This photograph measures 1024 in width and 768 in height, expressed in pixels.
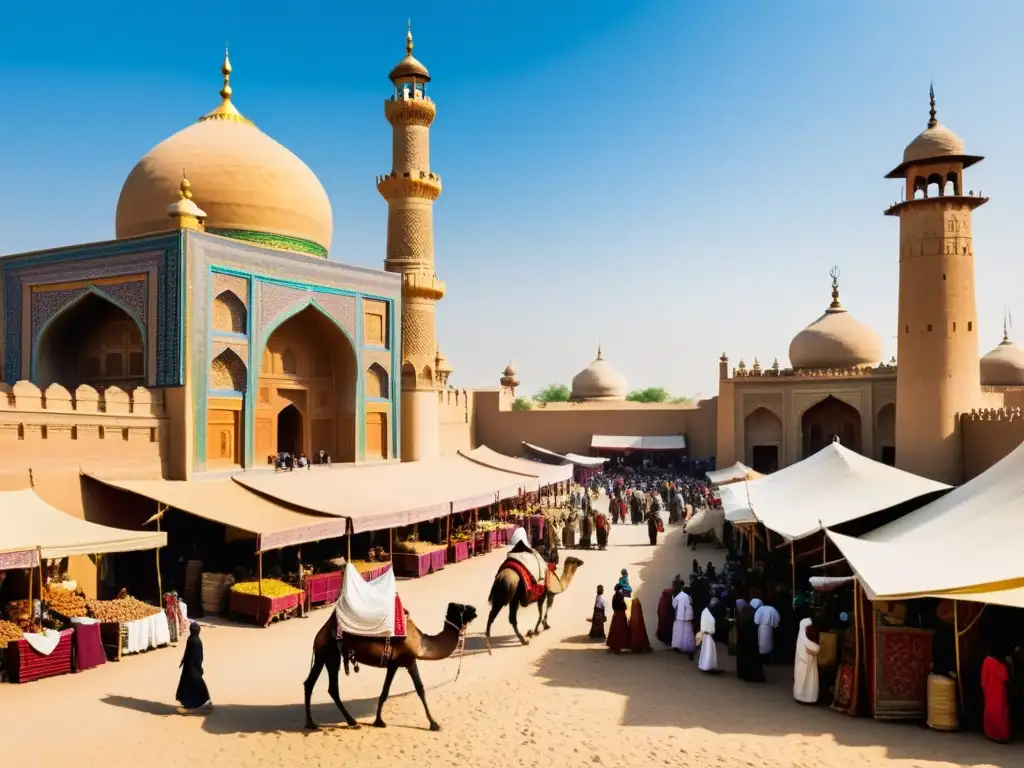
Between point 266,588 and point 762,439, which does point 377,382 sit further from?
point 762,439

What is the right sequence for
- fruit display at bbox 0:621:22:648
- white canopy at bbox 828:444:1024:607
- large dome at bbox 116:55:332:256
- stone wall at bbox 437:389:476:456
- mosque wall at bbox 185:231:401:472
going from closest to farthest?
white canopy at bbox 828:444:1024:607 < fruit display at bbox 0:621:22:648 < mosque wall at bbox 185:231:401:472 < large dome at bbox 116:55:332:256 < stone wall at bbox 437:389:476:456

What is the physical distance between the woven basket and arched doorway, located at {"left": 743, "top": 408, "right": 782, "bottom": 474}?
21639 millimetres

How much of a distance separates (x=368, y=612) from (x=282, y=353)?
10.8m

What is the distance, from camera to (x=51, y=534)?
921 cm

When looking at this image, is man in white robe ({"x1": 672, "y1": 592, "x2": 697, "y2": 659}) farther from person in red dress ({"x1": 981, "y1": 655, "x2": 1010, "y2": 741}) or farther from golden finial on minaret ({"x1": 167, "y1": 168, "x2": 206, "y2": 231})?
golden finial on minaret ({"x1": 167, "y1": 168, "x2": 206, "y2": 231})

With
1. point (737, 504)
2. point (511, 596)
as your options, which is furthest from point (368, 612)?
point (737, 504)

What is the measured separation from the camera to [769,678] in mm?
8203

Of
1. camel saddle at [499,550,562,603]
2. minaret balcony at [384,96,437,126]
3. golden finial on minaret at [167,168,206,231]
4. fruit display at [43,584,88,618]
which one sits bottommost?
fruit display at [43,584,88,618]

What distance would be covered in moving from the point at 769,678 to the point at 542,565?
9.97ft

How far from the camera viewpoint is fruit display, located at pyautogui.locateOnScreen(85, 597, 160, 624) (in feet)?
29.8

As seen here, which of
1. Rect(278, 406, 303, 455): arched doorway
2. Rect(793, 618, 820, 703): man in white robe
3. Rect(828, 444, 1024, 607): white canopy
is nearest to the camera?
Rect(828, 444, 1024, 607): white canopy

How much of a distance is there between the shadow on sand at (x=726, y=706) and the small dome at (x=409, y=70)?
650 inches

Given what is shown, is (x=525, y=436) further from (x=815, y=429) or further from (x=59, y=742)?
(x=59, y=742)

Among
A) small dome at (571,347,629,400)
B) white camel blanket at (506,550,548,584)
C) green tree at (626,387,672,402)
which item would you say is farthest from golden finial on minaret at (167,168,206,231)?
green tree at (626,387,672,402)
